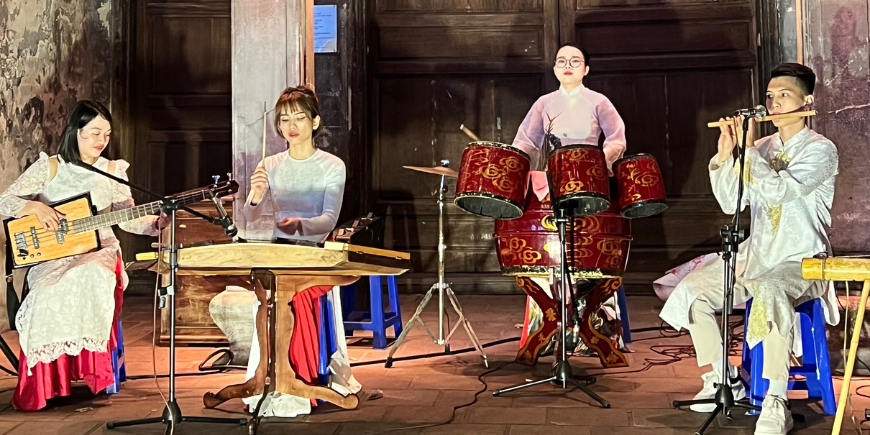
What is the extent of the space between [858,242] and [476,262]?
12.1 feet

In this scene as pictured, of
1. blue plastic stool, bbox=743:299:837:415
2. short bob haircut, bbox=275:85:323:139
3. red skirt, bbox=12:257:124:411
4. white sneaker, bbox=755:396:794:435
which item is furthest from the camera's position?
short bob haircut, bbox=275:85:323:139

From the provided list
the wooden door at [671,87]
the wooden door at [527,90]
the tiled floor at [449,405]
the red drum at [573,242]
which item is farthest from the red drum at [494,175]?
the wooden door at [671,87]

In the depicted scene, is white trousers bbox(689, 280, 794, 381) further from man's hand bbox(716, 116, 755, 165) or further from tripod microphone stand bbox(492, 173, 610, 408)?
man's hand bbox(716, 116, 755, 165)

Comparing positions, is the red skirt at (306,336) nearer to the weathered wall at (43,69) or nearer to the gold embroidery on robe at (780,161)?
the gold embroidery on robe at (780,161)

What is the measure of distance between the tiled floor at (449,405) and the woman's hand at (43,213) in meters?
0.78

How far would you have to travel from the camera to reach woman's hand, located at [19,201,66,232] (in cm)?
393

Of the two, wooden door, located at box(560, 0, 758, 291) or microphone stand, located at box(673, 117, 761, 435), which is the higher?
wooden door, located at box(560, 0, 758, 291)

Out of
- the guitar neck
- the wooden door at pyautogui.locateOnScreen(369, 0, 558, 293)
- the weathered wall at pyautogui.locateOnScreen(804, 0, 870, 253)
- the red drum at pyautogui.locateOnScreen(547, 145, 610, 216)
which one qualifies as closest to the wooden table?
the guitar neck

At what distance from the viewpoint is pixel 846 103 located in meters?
4.65

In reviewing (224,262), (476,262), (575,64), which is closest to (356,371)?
(224,262)

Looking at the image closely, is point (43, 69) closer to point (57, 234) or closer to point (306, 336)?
point (57, 234)

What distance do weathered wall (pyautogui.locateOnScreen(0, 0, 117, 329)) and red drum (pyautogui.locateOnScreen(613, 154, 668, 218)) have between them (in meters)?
4.07

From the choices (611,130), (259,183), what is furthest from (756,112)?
(259,183)

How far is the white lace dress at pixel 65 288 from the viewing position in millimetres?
3799
